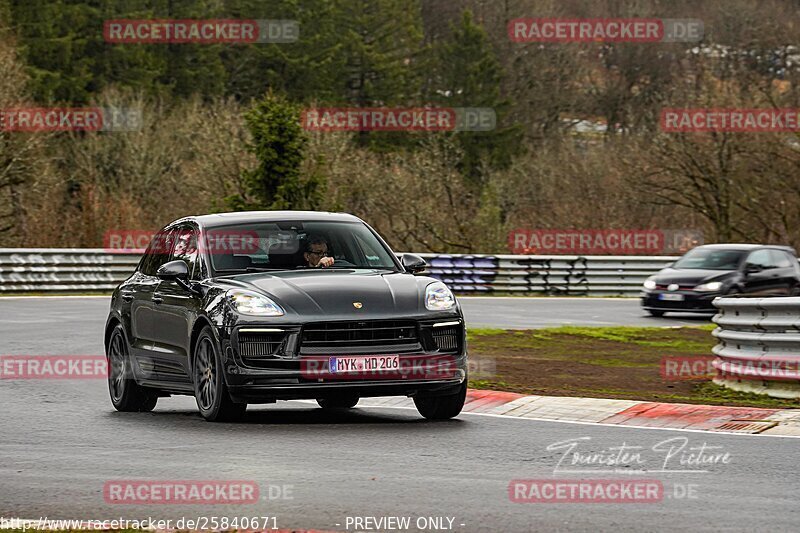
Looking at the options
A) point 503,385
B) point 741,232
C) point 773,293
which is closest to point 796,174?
point 741,232

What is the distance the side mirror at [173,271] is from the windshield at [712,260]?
61.6 feet

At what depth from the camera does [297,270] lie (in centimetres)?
1259

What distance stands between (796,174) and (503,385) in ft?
110

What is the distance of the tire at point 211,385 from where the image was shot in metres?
11.8

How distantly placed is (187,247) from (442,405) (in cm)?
269

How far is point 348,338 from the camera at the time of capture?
11586 mm

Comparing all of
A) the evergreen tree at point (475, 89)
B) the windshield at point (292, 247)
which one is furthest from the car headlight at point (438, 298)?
the evergreen tree at point (475, 89)

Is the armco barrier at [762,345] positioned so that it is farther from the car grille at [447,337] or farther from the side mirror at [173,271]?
the side mirror at [173,271]

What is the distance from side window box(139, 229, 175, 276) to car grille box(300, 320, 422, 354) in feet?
8.84

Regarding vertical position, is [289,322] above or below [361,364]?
above

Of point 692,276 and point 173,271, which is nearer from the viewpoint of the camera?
point 173,271

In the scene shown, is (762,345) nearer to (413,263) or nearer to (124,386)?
(413,263)

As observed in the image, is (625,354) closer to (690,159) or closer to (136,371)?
(136,371)

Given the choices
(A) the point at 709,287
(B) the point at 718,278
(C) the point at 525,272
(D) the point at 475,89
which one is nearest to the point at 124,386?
(A) the point at 709,287
